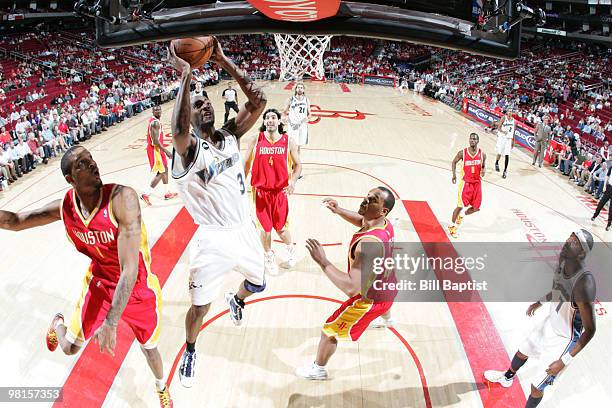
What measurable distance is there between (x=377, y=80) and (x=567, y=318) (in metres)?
24.5

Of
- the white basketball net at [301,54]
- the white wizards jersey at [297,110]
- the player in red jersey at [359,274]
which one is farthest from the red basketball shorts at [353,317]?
the white wizards jersey at [297,110]

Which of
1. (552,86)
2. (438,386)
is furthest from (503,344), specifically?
(552,86)

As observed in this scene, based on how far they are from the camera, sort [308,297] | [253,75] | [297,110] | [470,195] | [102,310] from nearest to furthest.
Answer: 1. [102,310]
2. [308,297]
3. [470,195]
4. [297,110]
5. [253,75]

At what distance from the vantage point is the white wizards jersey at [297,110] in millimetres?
8891

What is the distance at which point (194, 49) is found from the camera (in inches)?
115

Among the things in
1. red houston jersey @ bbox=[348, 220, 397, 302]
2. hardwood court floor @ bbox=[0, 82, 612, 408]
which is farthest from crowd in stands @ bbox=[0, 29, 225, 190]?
red houston jersey @ bbox=[348, 220, 397, 302]

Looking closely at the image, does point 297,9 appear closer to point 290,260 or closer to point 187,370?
point 187,370

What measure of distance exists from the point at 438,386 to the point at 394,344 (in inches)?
23.7

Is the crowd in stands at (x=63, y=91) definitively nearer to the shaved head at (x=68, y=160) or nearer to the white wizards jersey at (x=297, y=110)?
the white wizards jersey at (x=297, y=110)

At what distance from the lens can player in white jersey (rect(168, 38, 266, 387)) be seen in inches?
121

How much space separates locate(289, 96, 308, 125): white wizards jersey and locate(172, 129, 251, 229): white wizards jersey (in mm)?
5708

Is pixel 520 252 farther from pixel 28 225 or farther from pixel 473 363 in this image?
pixel 28 225

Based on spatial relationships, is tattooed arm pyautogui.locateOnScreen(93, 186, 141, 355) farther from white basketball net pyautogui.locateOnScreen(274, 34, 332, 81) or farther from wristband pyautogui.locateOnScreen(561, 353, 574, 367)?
white basketball net pyautogui.locateOnScreen(274, 34, 332, 81)

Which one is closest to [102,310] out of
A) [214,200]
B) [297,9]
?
[214,200]
